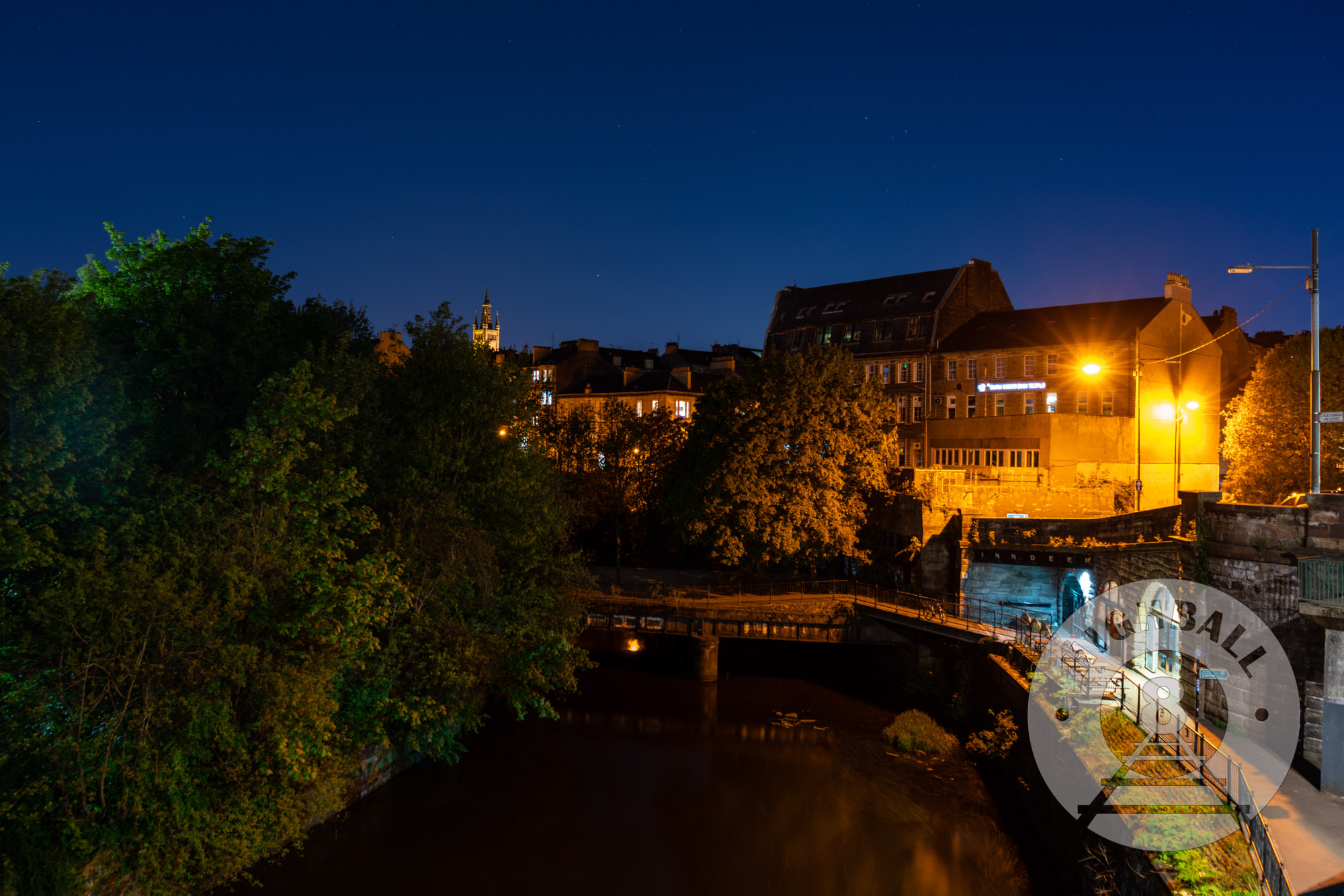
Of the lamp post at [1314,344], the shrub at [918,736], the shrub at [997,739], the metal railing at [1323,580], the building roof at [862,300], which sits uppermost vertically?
the building roof at [862,300]

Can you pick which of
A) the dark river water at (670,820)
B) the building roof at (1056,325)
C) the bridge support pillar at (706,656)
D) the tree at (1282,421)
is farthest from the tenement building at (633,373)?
the dark river water at (670,820)

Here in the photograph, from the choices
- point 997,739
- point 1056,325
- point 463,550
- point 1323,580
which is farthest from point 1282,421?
point 463,550

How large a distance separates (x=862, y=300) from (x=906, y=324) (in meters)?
4.61

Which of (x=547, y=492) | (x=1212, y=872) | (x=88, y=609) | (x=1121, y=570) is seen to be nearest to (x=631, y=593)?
(x=547, y=492)

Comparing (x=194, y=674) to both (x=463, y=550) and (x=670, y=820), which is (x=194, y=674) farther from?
(x=670, y=820)

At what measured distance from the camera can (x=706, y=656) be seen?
35.1 meters

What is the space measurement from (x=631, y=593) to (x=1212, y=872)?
26.5 metres

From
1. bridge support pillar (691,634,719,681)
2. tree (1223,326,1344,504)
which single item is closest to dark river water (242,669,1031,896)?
bridge support pillar (691,634,719,681)

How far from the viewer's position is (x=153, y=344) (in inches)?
945

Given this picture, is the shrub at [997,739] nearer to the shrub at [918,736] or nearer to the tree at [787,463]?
the shrub at [918,736]

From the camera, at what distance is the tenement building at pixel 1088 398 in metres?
41.8

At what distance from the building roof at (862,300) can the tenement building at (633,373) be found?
18.5ft

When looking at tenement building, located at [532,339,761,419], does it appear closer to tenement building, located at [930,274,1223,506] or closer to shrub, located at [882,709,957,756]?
tenement building, located at [930,274,1223,506]

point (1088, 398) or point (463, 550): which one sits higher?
point (1088, 398)
